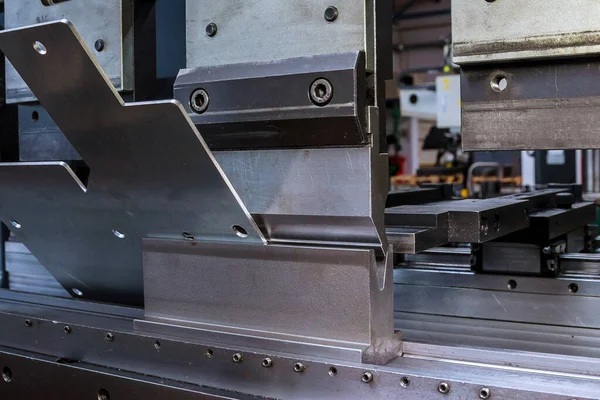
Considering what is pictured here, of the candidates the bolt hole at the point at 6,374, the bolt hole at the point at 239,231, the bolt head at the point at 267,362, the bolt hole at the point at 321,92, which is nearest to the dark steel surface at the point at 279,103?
the bolt hole at the point at 321,92

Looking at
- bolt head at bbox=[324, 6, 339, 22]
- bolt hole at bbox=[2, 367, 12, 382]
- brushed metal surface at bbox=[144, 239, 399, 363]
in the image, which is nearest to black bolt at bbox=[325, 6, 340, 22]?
bolt head at bbox=[324, 6, 339, 22]

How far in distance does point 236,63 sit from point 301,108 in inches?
5.2

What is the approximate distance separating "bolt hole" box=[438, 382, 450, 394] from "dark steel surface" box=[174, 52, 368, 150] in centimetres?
29

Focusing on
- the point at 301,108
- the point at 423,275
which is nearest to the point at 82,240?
the point at 301,108

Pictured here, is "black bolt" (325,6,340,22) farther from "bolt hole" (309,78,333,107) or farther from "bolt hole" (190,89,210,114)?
"bolt hole" (190,89,210,114)

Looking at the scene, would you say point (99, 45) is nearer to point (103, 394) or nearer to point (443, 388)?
point (103, 394)

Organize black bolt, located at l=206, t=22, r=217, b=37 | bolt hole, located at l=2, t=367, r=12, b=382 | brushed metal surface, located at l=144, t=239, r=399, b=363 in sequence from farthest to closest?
bolt hole, located at l=2, t=367, r=12, b=382, black bolt, located at l=206, t=22, r=217, b=37, brushed metal surface, located at l=144, t=239, r=399, b=363

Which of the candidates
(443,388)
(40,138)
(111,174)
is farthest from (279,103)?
(40,138)

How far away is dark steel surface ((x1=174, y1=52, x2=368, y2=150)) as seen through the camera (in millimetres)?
824

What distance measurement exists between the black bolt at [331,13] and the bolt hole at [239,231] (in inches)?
11.4

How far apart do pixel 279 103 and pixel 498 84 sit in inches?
10.4

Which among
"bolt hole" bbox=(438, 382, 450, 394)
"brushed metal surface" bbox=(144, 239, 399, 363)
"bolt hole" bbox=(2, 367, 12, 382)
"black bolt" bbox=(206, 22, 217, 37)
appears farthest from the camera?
"bolt hole" bbox=(2, 367, 12, 382)

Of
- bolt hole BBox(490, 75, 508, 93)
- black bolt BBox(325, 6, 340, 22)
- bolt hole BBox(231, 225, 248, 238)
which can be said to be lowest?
bolt hole BBox(231, 225, 248, 238)

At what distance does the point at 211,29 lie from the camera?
3.12 ft
